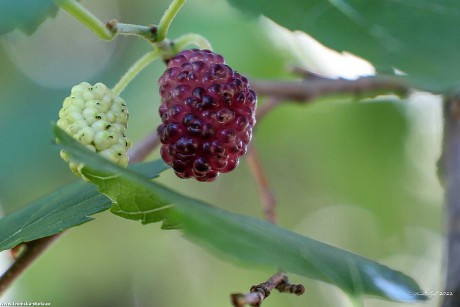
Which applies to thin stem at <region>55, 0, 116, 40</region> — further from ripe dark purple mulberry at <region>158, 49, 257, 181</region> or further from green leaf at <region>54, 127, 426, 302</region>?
green leaf at <region>54, 127, 426, 302</region>

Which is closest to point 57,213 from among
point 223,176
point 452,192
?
point 452,192

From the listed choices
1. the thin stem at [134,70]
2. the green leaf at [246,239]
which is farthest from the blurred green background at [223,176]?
the green leaf at [246,239]

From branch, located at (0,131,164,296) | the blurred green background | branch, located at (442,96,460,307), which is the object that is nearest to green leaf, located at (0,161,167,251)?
branch, located at (0,131,164,296)

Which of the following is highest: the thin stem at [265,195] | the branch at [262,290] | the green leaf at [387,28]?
the thin stem at [265,195]

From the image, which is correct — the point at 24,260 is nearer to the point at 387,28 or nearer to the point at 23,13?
the point at 23,13

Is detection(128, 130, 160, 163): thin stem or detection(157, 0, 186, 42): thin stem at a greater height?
detection(128, 130, 160, 163): thin stem

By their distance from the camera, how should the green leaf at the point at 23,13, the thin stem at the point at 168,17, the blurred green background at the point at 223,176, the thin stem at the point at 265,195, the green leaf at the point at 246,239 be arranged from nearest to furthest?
the green leaf at the point at 246,239 < the green leaf at the point at 23,13 < the thin stem at the point at 168,17 < the thin stem at the point at 265,195 < the blurred green background at the point at 223,176

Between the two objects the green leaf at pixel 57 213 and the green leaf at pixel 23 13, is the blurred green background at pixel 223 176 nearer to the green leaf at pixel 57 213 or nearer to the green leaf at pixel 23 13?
the green leaf at pixel 57 213
